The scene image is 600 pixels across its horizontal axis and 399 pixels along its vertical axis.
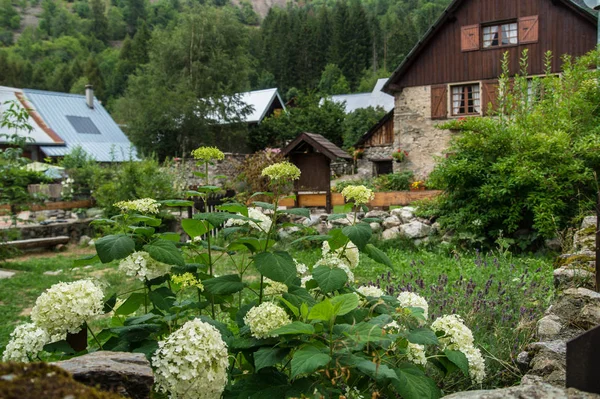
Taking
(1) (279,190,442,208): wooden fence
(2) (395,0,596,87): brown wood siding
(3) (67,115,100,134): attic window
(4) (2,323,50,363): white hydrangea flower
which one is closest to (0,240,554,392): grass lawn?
(4) (2,323,50,363): white hydrangea flower

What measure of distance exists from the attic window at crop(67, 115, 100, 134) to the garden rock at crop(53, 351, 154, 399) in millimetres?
30858

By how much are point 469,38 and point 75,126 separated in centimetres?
2217

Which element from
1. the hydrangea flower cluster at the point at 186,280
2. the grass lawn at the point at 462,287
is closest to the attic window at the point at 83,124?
the grass lawn at the point at 462,287

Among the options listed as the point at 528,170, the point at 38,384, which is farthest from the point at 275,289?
the point at 528,170

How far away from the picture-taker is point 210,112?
95.9ft

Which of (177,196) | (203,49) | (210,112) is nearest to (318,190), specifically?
(177,196)

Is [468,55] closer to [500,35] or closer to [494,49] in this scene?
[494,49]

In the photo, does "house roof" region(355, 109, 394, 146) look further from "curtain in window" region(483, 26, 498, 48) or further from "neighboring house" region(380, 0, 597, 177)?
"curtain in window" region(483, 26, 498, 48)

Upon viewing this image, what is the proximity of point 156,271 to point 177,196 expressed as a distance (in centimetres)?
→ 1093

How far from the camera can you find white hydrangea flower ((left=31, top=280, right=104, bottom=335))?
1698 millimetres

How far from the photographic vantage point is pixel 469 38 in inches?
722

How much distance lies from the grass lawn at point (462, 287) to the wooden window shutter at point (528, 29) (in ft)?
40.2

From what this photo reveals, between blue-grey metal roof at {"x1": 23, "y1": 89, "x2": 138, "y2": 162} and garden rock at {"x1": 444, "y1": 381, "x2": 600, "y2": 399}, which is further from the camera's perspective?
blue-grey metal roof at {"x1": 23, "y1": 89, "x2": 138, "y2": 162}

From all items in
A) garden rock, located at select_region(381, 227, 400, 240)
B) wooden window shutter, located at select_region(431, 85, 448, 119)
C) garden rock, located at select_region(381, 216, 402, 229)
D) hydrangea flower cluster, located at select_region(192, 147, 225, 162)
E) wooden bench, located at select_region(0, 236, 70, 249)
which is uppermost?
wooden window shutter, located at select_region(431, 85, 448, 119)
